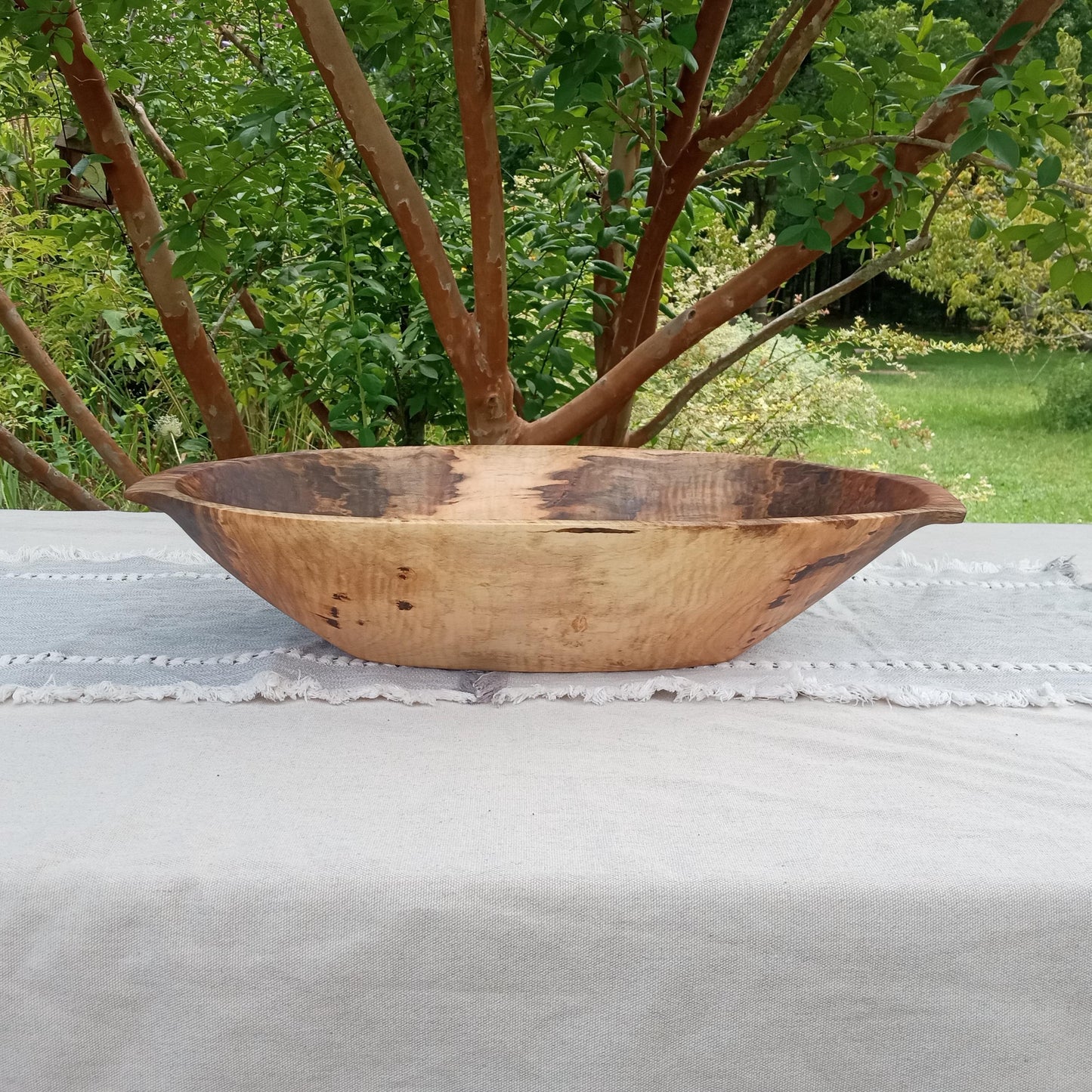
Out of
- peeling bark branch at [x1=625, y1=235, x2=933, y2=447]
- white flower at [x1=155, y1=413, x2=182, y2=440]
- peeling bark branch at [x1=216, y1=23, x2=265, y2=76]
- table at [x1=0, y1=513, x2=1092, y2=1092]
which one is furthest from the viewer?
white flower at [x1=155, y1=413, x2=182, y2=440]

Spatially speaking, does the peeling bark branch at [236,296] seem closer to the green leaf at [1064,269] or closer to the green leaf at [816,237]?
the green leaf at [816,237]

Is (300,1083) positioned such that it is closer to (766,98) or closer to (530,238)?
(766,98)

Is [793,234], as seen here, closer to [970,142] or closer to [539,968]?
[970,142]

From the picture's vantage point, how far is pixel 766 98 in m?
0.91

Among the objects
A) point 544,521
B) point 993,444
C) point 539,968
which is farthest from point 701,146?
point 993,444

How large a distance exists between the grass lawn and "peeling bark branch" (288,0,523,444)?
105 inches

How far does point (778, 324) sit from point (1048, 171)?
54 centimetres

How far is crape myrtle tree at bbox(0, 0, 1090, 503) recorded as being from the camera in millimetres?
801

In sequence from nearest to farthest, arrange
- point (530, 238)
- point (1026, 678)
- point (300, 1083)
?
point (300, 1083)
point (1026, 678)
point (530, 238)

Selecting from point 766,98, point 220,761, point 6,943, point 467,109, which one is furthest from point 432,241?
point 6,943

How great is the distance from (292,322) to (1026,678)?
46.9 inches

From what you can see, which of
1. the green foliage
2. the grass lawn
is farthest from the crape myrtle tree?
the green foliage

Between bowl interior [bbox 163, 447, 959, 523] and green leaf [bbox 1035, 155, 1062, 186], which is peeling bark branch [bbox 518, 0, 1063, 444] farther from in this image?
bowl interior [bbox 163, 447, 959, 523]

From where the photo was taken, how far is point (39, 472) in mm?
1438
